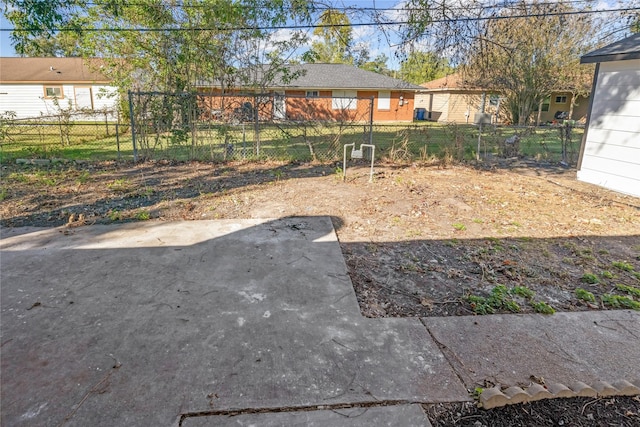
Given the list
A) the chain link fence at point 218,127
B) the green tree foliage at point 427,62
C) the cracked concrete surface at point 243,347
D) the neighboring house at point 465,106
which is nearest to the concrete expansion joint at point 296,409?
the cracked concrete surface at point 243,347

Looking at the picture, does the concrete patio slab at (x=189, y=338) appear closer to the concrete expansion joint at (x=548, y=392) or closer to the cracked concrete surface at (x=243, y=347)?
the cracked concrete surface at (x=243, y=347)

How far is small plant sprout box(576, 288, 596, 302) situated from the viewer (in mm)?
3244

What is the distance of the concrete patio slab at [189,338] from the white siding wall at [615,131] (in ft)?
20.3

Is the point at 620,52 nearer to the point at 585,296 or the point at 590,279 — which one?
the point at 590,279

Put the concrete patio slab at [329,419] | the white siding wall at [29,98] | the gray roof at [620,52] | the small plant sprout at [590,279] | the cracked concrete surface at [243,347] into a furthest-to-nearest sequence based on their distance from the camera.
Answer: the white siding wall at [29,98] → the gray roof at [620,52] → the small plant sprout at [590,279] → the cracked concrete surface at [243,347] → the concrete patio slab at [329,419]

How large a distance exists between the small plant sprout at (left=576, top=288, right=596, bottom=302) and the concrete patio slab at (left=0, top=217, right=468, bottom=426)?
1.56m

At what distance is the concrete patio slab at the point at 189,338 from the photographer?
6.85 feet

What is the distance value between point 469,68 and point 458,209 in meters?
3.64

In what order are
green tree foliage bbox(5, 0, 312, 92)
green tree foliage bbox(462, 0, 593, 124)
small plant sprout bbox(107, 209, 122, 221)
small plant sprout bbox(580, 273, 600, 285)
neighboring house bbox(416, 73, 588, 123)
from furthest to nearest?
neighboring house bbox(416, 73, 588, 123)
green tree foliage bbox(462, 0, 593, 124)
green tree foliage bbox(5, 0, 312, 92)
small plant sprout bbox(107, 209, 122, 221)
small plant sprout bbox(580, 273, 600, 285)

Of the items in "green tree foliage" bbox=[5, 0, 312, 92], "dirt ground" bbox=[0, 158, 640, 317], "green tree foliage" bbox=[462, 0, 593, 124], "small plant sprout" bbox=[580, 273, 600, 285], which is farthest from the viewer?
"green tree foliage" bbox=[462, 0, 593, 124]

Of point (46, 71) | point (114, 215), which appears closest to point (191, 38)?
point (114, 215)

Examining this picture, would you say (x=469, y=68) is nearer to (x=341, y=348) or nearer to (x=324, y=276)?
(x=324, y=276)

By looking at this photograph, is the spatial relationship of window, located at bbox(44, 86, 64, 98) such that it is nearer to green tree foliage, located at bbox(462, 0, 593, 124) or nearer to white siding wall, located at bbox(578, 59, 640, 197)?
green tree foliage, located at bbox(462, 0, 593, 124)

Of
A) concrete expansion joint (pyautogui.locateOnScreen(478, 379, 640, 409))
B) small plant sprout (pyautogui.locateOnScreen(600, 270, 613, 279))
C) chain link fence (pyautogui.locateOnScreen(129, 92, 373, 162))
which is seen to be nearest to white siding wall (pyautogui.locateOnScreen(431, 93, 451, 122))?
chain link fence (pyautogui.locateOnScreen(129, 92, 373, 162))
